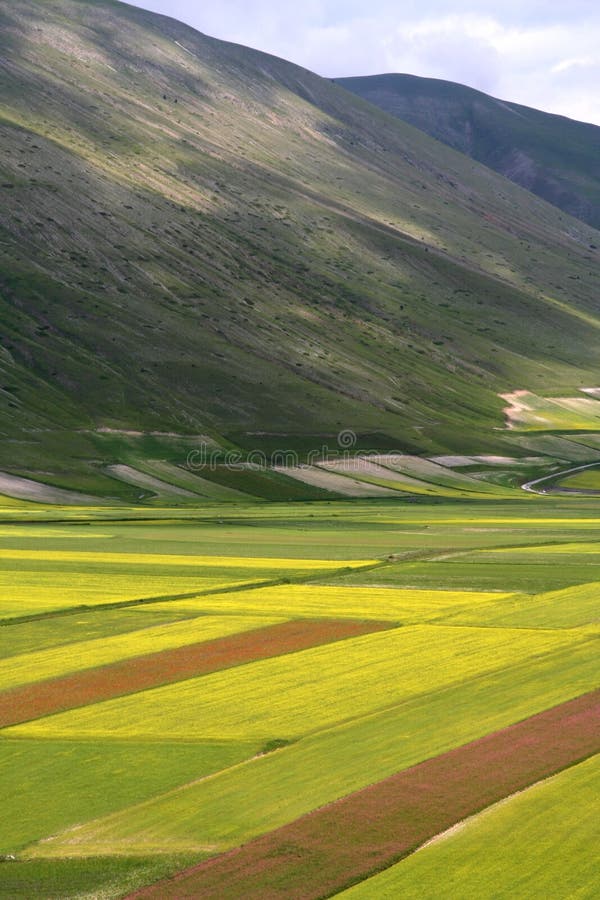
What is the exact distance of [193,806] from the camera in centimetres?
2873

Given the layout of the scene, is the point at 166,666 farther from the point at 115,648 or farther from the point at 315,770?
the point at 315,770

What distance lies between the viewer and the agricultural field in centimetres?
2572

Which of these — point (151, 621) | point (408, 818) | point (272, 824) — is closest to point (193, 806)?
point (272, 824)

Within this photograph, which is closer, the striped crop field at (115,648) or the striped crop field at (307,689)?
the striped crop field at (307,689)

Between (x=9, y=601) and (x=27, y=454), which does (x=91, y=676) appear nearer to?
(x=9, y=601)

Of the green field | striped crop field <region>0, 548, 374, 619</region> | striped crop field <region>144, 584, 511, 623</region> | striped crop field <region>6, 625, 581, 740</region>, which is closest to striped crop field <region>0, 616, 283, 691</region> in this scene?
striped crop field <region>144, 584, 511, 623</region>

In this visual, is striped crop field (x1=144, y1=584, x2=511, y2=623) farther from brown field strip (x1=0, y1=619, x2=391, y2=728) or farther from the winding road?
the winding road

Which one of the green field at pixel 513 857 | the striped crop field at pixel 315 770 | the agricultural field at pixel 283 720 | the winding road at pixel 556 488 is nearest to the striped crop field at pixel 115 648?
the agricultural field at pixel 283 720

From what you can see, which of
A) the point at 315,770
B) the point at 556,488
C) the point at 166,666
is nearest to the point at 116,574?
the point at 166,666

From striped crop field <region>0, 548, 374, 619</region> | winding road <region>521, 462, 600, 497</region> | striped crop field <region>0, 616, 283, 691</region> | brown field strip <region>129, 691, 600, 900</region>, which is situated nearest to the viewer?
brown field strip <region>129, 691, 600, 900</region>

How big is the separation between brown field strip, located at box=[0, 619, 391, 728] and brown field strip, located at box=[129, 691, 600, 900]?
12.1 m

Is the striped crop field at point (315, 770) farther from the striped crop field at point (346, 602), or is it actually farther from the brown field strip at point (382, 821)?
the striped crop field at point (346, 602)

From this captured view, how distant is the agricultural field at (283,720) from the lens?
25719 millimetres

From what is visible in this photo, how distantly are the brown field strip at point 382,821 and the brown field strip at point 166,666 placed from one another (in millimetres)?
12112
